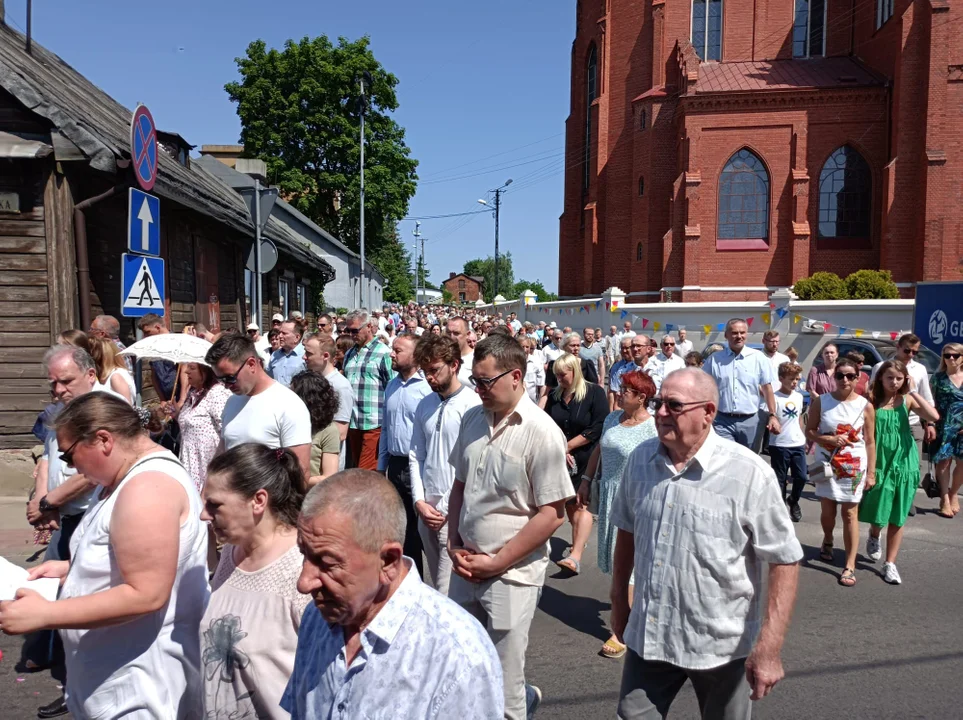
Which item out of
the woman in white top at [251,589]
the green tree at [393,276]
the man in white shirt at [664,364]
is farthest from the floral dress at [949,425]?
the green tree at [393,276]

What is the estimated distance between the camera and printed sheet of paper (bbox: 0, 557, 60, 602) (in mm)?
2293

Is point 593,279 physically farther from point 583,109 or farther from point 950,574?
point 950,574

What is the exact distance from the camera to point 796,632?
5008mm

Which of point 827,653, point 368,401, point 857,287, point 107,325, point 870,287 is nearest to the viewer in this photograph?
point 827,653

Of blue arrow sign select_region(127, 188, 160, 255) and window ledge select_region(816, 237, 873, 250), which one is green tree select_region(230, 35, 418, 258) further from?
blue arrow sign select_region(127, 188, 160, 255)

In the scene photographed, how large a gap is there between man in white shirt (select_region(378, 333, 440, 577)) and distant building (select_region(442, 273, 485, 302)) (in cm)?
13689

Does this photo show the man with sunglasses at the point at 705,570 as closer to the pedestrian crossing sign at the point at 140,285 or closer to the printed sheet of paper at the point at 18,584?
the printed sheet of paper at the point at 18,584

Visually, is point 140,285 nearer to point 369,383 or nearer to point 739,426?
point 369,383

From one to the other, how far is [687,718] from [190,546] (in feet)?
9.16

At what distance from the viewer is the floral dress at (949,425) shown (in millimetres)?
8211

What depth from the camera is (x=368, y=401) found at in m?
6.84

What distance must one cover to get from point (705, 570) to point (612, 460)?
2.60 metres

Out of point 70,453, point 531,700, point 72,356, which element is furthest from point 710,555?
point 72,356

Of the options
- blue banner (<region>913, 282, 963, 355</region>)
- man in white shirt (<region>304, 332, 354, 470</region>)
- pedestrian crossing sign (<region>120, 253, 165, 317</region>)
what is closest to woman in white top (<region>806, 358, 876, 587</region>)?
man in white shirt (<region>304, 332, 354, 470</region>)
